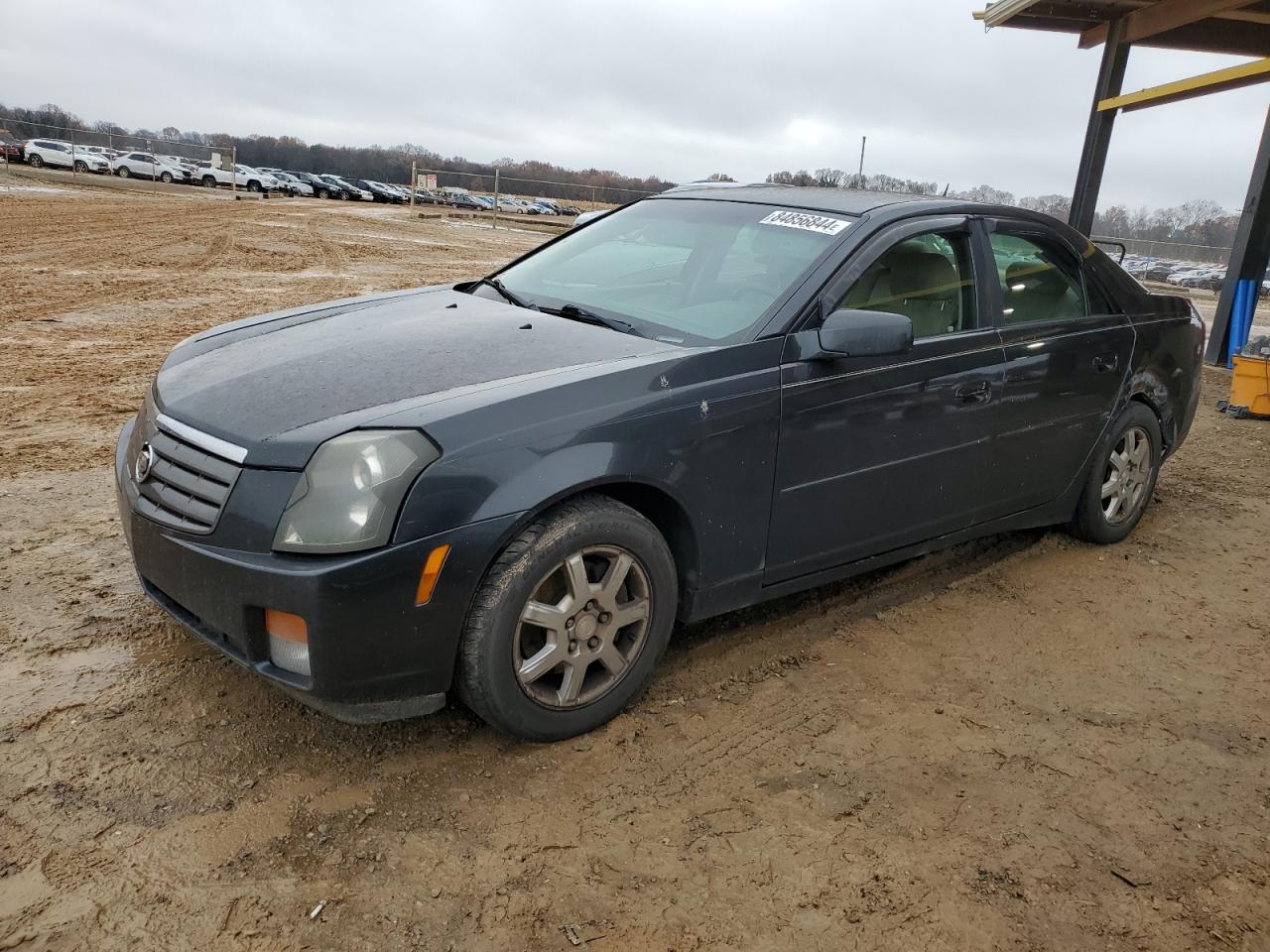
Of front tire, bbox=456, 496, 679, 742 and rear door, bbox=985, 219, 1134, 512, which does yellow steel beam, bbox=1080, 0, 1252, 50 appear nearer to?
rear door, bbox=985, 219, 1134, 512

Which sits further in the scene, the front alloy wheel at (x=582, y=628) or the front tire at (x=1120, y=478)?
the front tire at (x=1120, y=478)

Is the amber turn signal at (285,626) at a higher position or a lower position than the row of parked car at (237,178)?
lower

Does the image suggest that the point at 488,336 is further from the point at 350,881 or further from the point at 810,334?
the point at 350,881

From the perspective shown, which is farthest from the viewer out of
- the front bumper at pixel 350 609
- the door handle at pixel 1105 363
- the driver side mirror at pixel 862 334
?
the door handle at pixel 1105 363

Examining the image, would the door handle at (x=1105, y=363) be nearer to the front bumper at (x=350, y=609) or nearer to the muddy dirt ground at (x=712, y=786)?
the muddy dirt ground at (x=712, y=786)

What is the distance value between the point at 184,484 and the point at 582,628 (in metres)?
1.16

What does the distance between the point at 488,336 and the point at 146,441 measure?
108 cm

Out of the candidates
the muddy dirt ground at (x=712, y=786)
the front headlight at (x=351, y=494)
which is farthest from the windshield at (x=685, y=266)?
the muddy dirt ground at (x=712, y=786)

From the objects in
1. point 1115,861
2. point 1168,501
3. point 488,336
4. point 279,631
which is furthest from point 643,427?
point 1168,501

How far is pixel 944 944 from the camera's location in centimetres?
226

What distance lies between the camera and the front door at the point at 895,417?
3.30 meters

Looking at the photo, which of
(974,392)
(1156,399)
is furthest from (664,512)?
(1156,399)

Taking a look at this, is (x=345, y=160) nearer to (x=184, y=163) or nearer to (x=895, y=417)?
(x=184, y=163)

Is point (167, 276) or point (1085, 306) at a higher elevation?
point (1085, 306)
